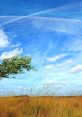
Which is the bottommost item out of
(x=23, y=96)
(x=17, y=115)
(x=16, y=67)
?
(x=17, y=115)

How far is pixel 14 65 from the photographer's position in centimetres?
1364

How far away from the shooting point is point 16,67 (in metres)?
13.7

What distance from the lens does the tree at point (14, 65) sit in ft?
44.1

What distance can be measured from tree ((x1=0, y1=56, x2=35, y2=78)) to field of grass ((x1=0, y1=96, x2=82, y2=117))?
4548mm

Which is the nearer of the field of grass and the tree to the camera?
the field of grass

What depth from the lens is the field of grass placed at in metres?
7.59

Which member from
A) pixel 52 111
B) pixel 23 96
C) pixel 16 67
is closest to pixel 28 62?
pixel 16 67

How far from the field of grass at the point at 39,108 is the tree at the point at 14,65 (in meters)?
4.55

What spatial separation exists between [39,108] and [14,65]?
18.8ft

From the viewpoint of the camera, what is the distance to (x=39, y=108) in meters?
8.06

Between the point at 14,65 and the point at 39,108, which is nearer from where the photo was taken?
the point at 39,108

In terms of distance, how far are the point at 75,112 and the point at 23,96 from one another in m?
2.67

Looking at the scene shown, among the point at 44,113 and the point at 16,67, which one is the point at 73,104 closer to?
the point at 44,113

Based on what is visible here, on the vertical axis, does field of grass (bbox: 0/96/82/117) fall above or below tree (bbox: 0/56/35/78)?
below
